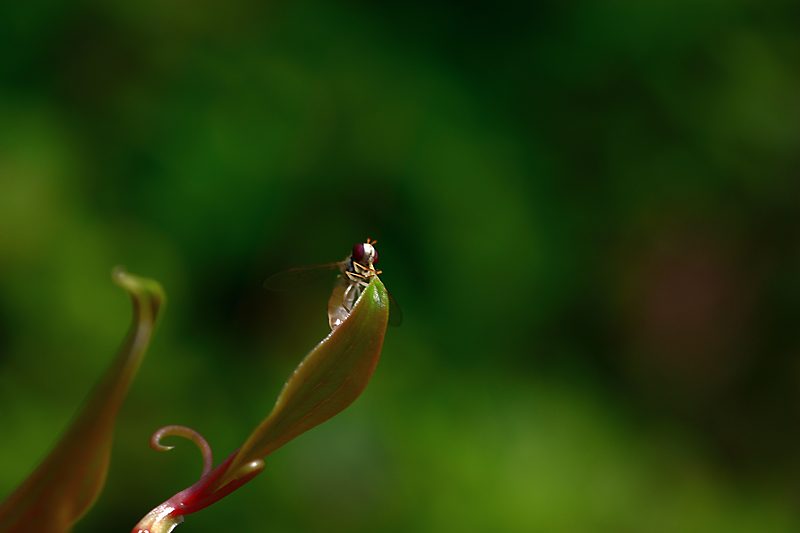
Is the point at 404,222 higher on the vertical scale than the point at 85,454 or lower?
lower

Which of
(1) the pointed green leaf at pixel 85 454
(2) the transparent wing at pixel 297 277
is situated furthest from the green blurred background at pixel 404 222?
(1) the pointed green leaf at pixel 85 454

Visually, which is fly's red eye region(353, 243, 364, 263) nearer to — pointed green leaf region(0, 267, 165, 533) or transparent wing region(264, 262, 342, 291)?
transparent wing region(264, 262, 342, 291)

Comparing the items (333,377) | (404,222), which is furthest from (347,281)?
(404,222)

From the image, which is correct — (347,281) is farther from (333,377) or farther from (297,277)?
(333,377)

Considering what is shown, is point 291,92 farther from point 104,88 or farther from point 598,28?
point 598,28

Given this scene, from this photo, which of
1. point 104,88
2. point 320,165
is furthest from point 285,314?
point 104,88

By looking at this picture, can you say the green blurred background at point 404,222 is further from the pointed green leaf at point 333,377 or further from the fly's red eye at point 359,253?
the pointed green leaf at point 333,377
